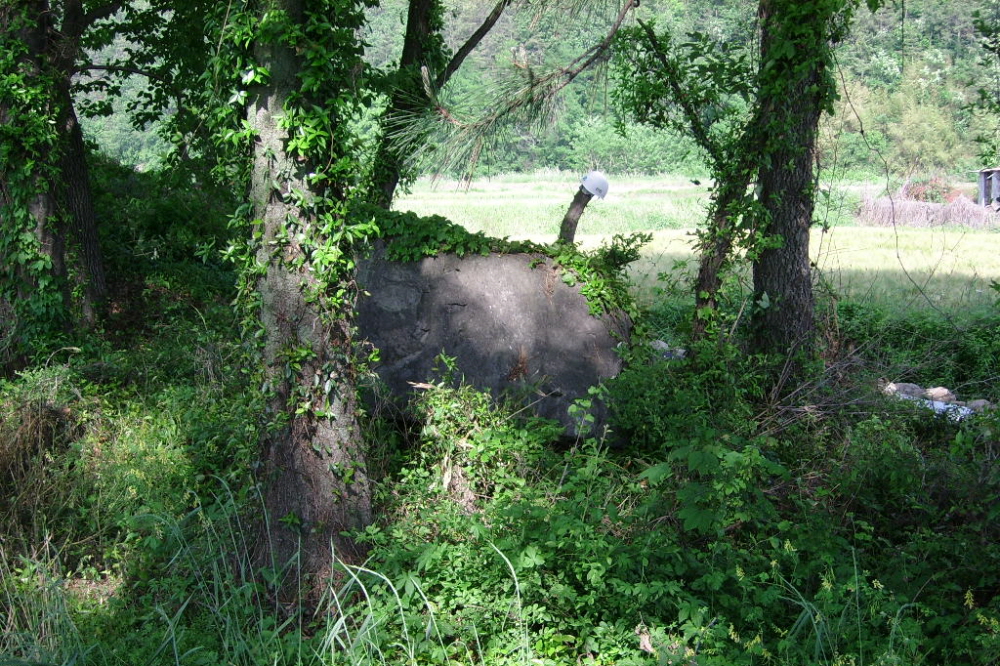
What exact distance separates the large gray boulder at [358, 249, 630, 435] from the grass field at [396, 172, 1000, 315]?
77 centimetres

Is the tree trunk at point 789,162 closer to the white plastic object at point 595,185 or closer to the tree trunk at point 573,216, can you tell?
the white plastic object at point 595,185

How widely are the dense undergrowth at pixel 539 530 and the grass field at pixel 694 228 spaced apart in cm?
186

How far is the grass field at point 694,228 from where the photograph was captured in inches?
437

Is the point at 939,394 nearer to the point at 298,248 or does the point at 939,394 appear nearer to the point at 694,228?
the point at 298,248

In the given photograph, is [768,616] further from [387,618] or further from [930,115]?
[930,115]

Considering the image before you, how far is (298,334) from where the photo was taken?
464 cm

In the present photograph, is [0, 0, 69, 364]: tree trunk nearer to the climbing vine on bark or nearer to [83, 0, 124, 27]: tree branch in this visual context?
[83, 0, 124, 27]: tree branch

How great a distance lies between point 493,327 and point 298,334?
2061 millimetres

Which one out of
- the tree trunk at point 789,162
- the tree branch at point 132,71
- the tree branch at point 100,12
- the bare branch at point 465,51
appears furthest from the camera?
the bare branch at point 465,51

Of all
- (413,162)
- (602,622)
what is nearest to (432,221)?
(413,162)

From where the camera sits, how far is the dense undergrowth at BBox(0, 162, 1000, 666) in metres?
3.71

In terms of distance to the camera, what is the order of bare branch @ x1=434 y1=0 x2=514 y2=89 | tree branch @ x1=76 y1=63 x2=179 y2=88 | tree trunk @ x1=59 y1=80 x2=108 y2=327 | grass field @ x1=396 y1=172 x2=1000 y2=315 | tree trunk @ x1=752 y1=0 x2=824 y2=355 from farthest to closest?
grass field @ x1=396 y1=172 x2=1000 y2=315
bare branch @ x1=434 y1=0 x2=514 y2=89
tree branch @ x1=76 y1=63 x2=179 y2=88
tree trunk @ x1=59 y1=80 x2=108 y2=327
tree trunk @ x1=752 y1=0 x2=824 y2=355

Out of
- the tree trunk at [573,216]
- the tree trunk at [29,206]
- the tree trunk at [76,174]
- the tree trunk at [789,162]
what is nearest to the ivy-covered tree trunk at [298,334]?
the tree trunk at [573,216]

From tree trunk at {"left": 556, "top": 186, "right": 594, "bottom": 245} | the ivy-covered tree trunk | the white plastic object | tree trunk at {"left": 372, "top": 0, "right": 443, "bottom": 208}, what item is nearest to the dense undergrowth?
the ivy-covered tree trunk
